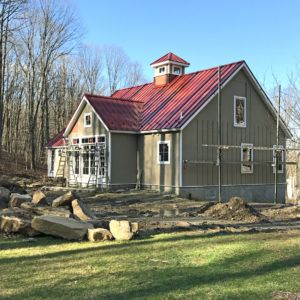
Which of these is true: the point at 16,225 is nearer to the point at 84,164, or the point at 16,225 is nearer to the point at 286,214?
the point at 286,214

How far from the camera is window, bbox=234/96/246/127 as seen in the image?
25.5 m

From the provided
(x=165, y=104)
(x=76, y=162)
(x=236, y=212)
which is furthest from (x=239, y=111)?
(x=236, y=212)

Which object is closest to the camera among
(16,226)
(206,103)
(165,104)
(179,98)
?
(16,226)

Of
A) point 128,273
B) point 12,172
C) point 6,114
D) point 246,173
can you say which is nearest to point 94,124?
point 246,173

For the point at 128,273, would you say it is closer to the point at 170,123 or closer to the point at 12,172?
the point at 170,123

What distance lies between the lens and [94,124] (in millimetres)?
25797

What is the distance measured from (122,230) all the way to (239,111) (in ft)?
56.8

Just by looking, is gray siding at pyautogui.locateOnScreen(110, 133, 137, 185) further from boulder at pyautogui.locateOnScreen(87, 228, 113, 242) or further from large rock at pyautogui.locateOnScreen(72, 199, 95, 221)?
boulder at pyautogui.locateOnScreen(87, 228, 113, 242)

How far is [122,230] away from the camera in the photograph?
32.2 ft

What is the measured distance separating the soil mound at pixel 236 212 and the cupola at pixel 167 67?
49.4 ft

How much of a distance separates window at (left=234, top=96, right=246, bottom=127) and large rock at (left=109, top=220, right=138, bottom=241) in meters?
16.6

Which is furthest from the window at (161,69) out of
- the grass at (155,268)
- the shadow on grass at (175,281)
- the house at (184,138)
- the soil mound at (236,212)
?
the shadow on grass at (175,281)

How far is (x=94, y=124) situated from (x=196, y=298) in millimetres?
20800

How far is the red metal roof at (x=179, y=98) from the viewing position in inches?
920
